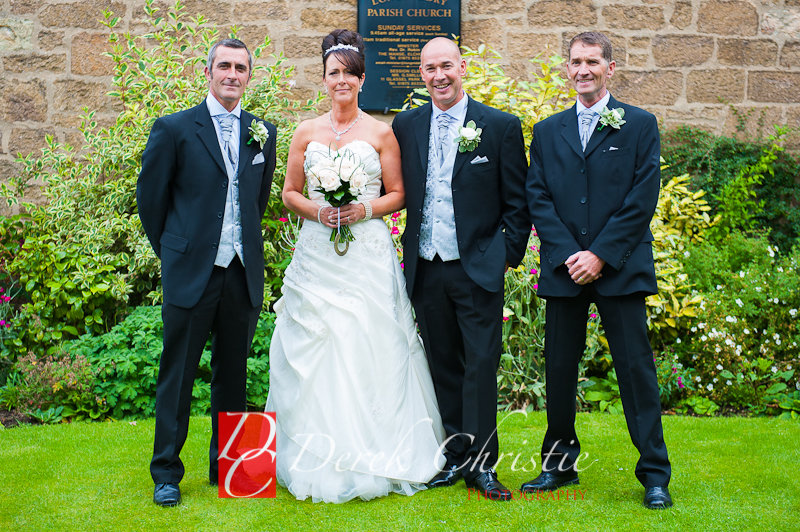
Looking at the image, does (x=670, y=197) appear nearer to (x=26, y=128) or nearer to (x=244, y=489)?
(x=244, y=489)

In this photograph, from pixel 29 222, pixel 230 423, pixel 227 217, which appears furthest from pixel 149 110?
pixel 230 423

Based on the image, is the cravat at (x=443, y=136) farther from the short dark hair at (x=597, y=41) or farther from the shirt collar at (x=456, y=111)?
the short dark hair at (x=597, y=41)

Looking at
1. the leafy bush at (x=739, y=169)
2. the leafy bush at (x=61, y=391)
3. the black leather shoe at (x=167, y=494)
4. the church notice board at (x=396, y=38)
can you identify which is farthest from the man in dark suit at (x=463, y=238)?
the leafy bush at (x=739, y=169)

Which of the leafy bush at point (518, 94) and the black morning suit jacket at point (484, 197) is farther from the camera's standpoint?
the leafy bush at point (518, 94)

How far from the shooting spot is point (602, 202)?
10.0 feet

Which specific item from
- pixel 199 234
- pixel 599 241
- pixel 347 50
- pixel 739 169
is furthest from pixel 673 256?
pixel 199 234

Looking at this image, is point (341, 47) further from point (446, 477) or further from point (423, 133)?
point (446, 477)

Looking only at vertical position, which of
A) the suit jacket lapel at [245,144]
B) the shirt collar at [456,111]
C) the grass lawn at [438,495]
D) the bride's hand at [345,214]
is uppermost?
the shirt collar at [456,111]

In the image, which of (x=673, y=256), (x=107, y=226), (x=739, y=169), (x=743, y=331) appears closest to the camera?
(x=743, y=331)

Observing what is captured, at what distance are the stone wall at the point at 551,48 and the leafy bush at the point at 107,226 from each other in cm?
100

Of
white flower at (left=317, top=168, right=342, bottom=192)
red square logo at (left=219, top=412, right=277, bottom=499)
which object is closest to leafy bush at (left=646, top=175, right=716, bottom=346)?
white flower at (left=317, top=168, right=342, bottom=192)

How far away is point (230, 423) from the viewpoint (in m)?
3.32

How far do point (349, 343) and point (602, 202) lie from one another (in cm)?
136

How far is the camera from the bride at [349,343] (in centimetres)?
316
